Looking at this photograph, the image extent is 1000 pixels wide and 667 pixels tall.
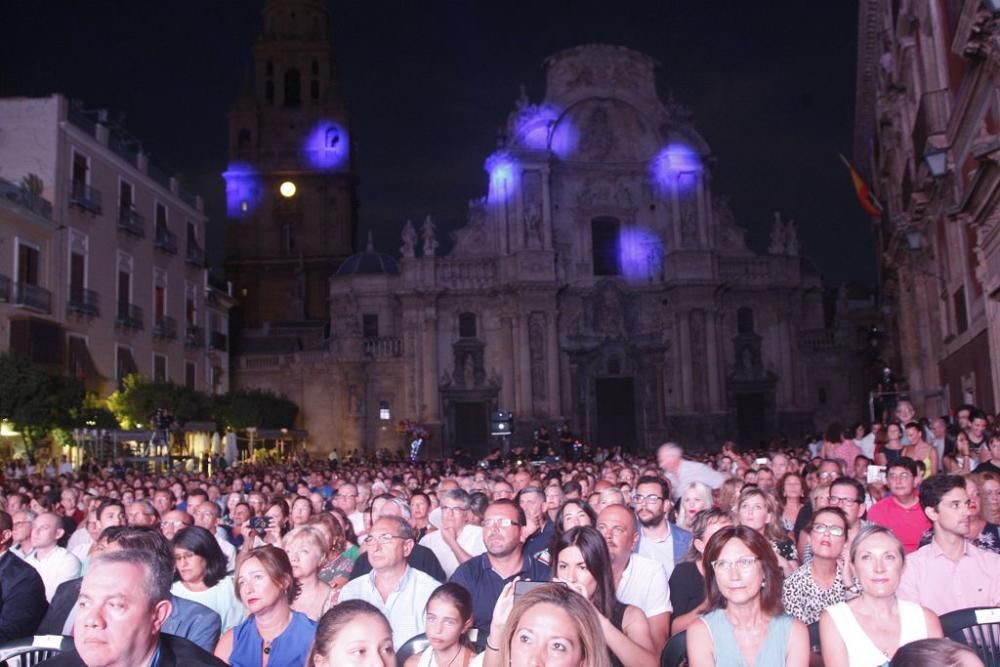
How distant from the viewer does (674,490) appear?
41.9 ft

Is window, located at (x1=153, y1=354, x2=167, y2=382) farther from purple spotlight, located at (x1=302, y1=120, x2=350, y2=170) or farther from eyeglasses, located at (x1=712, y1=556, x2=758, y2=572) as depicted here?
eyeglasses, located at (x1=712, y1=556, x2=758, y2=572)

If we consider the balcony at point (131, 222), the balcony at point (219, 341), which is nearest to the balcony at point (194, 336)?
the balcony at point (219, 341)

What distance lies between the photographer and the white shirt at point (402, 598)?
6602 millimetres

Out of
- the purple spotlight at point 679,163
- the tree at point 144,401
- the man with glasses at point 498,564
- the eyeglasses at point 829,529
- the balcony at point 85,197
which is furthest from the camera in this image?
the purple spotlight at point 679,163

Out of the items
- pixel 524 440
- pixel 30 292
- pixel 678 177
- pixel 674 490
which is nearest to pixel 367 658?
pixel 674 490

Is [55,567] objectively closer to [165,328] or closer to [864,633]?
[864,633]

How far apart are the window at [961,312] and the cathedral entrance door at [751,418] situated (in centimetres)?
2337

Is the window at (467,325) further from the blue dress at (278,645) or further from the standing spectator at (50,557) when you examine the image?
the blue dress at (278,645)

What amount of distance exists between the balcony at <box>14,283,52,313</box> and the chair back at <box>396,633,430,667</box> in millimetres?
26988

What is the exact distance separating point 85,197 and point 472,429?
64.1ft

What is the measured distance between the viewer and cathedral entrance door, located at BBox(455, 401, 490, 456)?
4481cm

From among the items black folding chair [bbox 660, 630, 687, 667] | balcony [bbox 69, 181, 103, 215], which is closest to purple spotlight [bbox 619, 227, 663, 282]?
balcony [bbox 69, 181, 103, 215]

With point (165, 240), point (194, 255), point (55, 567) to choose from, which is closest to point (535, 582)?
point (55, 567)

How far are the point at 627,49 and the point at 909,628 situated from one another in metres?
43.6
